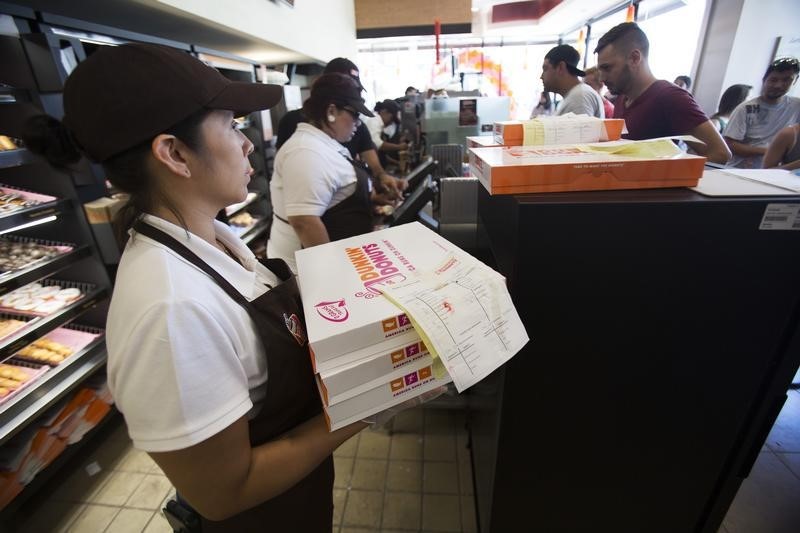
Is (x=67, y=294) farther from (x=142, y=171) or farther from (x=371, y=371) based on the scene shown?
(x=371, y=371)

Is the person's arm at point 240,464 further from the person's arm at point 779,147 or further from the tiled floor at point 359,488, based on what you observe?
the person's arm at point 779,147

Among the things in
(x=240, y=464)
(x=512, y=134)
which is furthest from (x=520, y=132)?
(x=240, y=464)

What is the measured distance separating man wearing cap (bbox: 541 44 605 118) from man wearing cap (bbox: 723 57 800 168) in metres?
1.67

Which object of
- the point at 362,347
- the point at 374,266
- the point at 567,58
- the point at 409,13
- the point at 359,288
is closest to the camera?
the point at 362,347

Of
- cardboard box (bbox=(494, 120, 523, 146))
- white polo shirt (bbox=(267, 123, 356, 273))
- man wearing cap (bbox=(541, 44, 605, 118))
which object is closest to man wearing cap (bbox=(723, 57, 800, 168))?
man wearing cap (bbox=(541, 44, 605, 118))

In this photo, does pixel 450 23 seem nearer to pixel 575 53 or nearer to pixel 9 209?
pixel 575 53

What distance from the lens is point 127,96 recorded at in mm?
622

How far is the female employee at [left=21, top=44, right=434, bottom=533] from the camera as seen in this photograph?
1.87 ft

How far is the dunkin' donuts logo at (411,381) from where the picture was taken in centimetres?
70

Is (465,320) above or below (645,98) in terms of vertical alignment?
below

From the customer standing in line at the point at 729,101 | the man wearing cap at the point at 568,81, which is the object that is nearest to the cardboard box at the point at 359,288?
the man wearing cap at the point at 568,81

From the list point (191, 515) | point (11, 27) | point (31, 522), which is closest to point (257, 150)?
point (11, 27)

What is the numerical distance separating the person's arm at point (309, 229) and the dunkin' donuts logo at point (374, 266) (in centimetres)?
76

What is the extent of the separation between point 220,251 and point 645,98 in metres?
2.41
